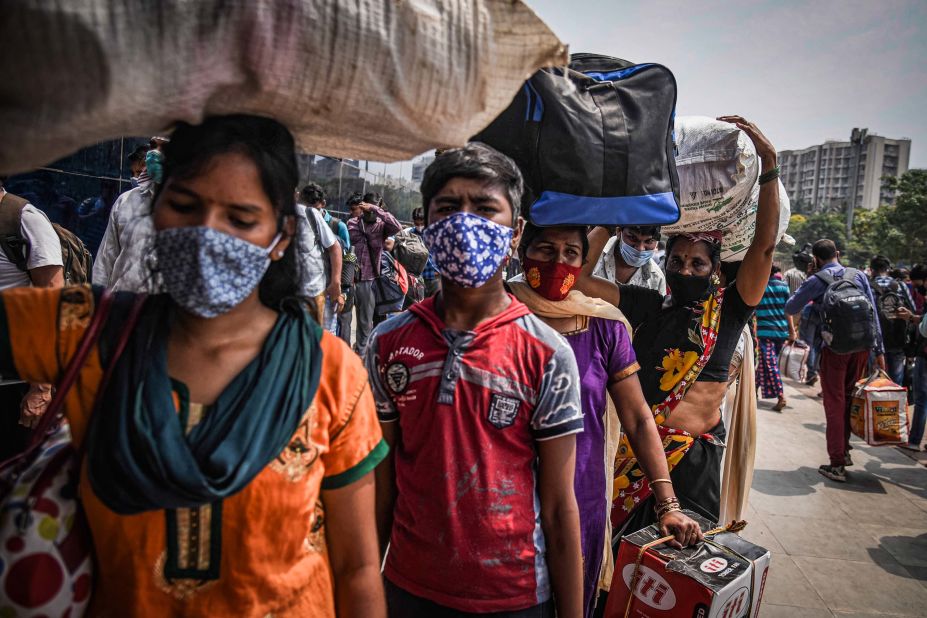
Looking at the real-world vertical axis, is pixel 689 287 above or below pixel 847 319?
above

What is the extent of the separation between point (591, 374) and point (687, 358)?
37.1 inches

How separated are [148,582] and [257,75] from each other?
936 mm

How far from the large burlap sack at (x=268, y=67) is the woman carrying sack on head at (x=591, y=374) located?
0.90 metres

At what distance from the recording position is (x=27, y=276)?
2994mm

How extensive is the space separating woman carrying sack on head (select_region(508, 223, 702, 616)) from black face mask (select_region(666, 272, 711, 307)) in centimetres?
77

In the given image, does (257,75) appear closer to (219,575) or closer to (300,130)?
(300,130)

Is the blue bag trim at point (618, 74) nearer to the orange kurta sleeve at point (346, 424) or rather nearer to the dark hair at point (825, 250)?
the orange kurta sleeve at point (346, 424)

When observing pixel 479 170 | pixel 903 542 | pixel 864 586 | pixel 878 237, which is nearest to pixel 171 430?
pixel 479 170

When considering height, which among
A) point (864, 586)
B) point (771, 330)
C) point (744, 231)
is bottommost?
point (864, 586)

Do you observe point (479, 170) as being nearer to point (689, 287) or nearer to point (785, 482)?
point (689, 287)

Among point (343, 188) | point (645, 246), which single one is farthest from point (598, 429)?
point (343, 188)

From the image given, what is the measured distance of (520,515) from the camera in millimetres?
1604

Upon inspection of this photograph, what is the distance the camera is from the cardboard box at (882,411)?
5.17m

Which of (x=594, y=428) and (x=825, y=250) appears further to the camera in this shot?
(x=825, y=250)
